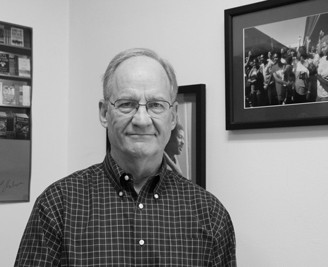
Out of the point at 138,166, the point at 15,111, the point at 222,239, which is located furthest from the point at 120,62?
the point at 15,111

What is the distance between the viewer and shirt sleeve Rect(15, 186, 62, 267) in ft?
3.28

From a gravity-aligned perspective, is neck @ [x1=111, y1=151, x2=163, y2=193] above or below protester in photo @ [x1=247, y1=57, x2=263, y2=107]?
below

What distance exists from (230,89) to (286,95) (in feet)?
0.58

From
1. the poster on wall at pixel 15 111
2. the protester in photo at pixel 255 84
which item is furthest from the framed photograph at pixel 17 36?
the protester in photo at pixel 255 84

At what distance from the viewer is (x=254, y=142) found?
1.35 meters

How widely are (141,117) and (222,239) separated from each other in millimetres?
367

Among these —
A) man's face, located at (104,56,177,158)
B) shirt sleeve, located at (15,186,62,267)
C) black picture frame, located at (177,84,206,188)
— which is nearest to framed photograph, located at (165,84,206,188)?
black picture frame, located at (177,84,206,188)

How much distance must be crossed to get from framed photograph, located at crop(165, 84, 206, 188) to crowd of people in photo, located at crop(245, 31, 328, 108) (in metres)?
0.17

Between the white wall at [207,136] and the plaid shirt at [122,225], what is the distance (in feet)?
0.66

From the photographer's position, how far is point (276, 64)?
131 cm

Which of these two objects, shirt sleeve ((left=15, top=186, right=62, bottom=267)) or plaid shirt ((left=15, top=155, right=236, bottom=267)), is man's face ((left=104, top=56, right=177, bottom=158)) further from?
shirt sleeve ((left=15, top=186, right=62, bottom=267))

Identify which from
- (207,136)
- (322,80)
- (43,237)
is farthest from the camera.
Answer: (207,136)

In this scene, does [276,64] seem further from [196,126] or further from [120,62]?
[120,62]

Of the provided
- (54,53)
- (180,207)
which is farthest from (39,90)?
(180,207)
